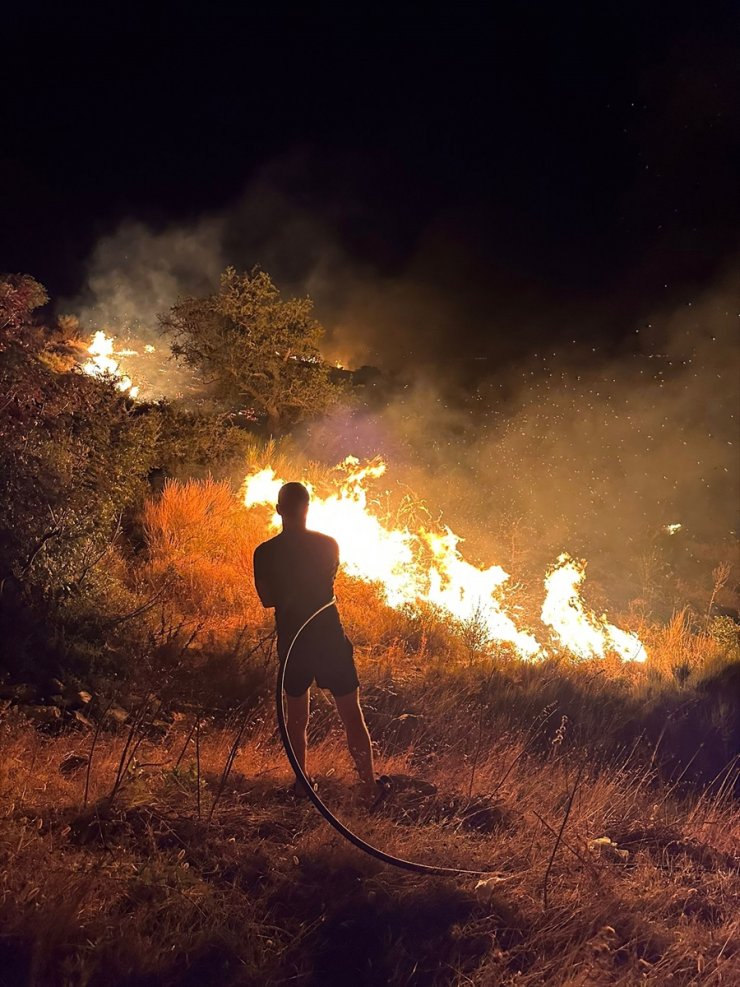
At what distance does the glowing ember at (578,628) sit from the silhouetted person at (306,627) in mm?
5333

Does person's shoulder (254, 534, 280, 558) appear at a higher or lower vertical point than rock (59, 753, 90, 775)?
higher

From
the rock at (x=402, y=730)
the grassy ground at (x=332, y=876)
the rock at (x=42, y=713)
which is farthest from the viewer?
the rock at (x=402, y=730)

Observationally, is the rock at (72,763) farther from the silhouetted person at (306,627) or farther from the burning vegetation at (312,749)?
the silhouetted person at (306,627)

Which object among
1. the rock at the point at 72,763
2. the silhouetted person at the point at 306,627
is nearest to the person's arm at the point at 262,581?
the silhouetted person at the point at 306,627

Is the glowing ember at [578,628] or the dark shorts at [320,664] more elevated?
the glowing ember at [578,628]

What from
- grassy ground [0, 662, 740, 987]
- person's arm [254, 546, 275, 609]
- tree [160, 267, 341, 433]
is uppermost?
tree [160, 267, 341, 433]

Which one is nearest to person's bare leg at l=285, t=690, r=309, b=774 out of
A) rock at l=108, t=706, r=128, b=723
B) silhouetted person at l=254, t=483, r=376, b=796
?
silhouetted person at l=254, t=483, r=376, b=796

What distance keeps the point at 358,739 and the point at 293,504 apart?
1.36 metres

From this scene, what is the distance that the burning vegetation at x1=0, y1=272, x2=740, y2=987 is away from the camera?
2.62 meters

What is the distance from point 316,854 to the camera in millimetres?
3127

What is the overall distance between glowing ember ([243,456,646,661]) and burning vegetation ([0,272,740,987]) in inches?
1.6

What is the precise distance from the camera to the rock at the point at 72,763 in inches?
149

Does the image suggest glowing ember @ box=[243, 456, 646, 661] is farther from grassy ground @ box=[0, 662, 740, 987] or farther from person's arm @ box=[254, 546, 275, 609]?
person's arm @ box=[254, 546, 275, 609]


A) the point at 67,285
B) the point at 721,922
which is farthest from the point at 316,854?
the point at 67,285
